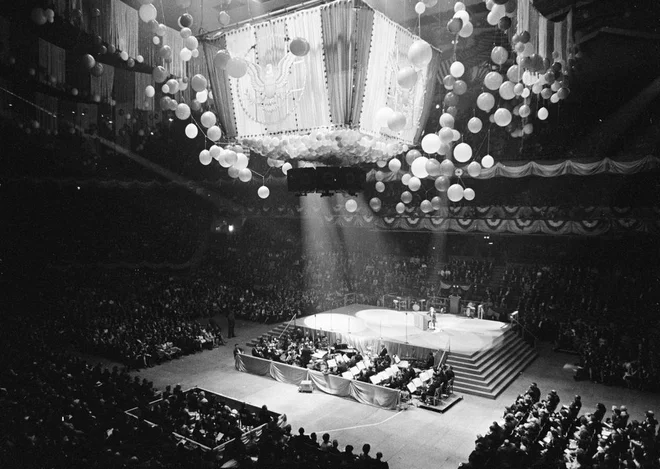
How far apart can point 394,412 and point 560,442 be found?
4.36 m

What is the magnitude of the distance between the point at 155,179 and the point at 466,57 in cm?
1921

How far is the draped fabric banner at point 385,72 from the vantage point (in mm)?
5508

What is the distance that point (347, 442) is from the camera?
9.84 m

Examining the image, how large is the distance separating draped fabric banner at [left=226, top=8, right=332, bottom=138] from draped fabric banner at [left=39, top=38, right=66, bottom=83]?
5.48 metres

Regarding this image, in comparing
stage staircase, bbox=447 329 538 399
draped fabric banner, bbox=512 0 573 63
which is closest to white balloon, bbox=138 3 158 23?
draped fabric banner, bbox=512 0 573 63

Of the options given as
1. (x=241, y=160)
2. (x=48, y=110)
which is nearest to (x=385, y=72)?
(x=241, y=160)

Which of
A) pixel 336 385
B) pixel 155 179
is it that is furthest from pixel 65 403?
pixel 155 179

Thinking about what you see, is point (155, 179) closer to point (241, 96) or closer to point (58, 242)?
point (58, 242)

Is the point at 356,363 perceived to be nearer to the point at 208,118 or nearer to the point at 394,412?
the point at 394,412

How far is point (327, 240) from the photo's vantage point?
27469 mm

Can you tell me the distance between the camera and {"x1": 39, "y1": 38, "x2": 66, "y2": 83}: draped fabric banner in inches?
374

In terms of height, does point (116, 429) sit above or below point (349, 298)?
above

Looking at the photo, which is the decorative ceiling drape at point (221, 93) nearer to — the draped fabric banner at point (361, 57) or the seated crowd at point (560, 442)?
the draped fabric banner at point (361, 57)

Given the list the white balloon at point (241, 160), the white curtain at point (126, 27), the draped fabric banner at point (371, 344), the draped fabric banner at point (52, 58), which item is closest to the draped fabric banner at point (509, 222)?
the draped fabric banner at point (371, 344)
